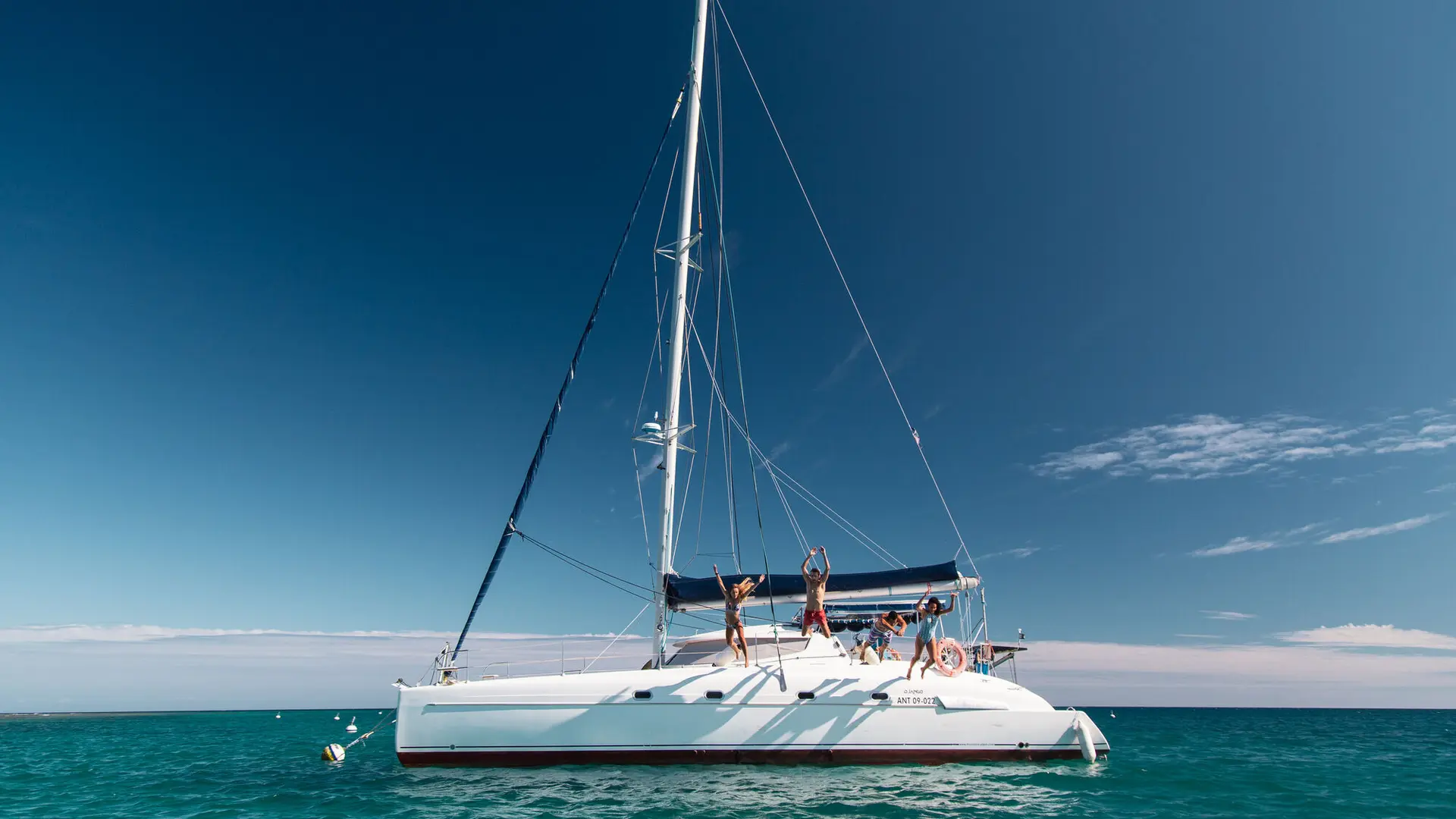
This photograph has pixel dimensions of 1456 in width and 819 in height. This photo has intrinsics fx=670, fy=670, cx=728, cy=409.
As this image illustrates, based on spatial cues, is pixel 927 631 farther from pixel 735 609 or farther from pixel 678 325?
pixel 678 325

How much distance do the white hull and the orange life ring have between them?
0.48 metres

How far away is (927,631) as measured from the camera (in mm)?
13031

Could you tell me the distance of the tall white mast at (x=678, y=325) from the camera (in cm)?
1442

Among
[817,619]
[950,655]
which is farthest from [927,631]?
[817,619]

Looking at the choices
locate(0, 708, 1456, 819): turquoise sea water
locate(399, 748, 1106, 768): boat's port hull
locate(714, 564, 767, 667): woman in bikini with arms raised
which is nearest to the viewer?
locate(0, 708, 1456, 819): turquoise sea water

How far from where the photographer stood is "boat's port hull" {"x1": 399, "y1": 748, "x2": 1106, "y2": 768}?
11.7m

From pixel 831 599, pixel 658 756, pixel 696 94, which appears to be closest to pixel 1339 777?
pixel 831 599

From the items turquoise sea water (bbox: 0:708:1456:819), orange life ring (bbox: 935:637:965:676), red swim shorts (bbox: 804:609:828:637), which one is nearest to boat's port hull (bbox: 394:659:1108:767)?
turquoise sea water (bbox: 0:708:1456:819)

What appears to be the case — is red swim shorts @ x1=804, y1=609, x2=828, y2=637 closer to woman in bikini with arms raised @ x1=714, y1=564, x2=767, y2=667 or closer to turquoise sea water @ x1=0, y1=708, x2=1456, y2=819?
woman in bikini with arms raised @ x1=714, y1=564, x2=767, y2=667

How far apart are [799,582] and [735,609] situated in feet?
6.72

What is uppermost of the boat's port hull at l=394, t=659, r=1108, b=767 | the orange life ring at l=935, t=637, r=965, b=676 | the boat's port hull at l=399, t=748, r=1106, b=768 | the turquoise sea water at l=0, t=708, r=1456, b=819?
the orange life ring at l=935, t=637, r=965, b=676

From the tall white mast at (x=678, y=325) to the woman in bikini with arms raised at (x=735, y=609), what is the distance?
149cm

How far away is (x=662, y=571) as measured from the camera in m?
14.4

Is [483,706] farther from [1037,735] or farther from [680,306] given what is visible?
[1037,735]
